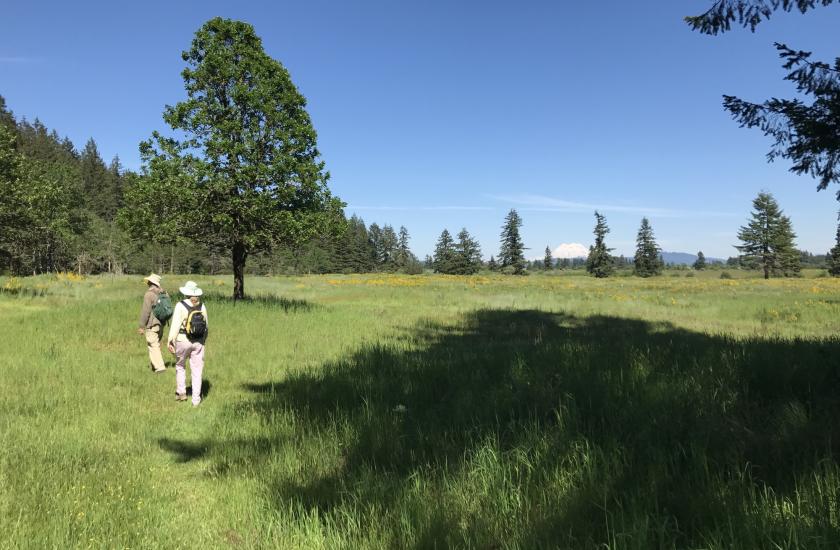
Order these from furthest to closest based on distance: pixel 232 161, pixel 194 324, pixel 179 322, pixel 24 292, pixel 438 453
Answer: pixel 24 292 → pixel 232 161 → pixel 179 322 → pixel 194 324 → pixel 438 453

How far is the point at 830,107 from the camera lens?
6.01 meters

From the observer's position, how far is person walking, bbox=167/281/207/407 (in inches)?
303

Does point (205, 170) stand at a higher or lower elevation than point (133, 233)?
higher

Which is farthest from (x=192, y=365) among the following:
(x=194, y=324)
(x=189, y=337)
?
(x=194, y=324)

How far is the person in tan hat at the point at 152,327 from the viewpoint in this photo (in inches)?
384

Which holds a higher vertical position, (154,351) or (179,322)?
(179,322)

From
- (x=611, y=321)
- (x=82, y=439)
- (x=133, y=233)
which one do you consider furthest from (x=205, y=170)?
(x=611, y=321)

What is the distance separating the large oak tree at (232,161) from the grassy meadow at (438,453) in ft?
31.5

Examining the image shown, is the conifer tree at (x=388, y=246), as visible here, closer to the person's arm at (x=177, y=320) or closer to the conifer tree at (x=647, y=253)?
the conifer tree at (x=647, y=253)

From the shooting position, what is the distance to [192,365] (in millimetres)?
7688

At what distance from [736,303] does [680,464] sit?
25.6m

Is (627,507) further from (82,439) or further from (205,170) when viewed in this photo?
(205,170)

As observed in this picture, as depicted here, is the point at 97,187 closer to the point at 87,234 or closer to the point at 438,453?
the point at 87,234

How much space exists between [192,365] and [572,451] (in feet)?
21.5
